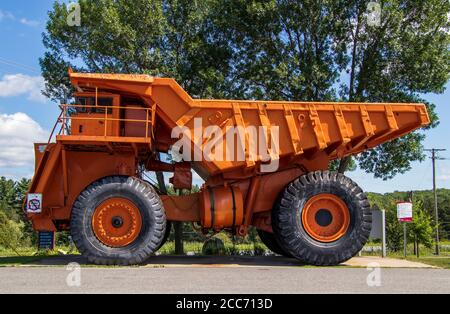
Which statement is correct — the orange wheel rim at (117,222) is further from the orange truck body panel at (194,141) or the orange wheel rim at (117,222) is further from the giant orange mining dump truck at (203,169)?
the orange truck body panel at (194,141)

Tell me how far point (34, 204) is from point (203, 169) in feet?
15.6

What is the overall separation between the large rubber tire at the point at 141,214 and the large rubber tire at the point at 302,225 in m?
3.32

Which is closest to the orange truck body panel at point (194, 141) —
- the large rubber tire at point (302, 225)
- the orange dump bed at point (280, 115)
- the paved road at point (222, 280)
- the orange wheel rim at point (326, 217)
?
the orange dump bed at point (280, 115)

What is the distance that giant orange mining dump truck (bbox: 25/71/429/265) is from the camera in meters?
13.4

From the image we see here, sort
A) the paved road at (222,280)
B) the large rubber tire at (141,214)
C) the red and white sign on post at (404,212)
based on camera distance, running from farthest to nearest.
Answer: the red and white sign on post at (404,212)
the large rubber tire at (141,214)
the paved road at (222,280)

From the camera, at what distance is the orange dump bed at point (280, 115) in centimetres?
1370

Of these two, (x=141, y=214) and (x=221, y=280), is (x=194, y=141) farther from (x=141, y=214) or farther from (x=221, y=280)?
(x=221, y=280)

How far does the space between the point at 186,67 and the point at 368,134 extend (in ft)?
36.5

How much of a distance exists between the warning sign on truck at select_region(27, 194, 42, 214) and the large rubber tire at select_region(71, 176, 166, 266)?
129cm

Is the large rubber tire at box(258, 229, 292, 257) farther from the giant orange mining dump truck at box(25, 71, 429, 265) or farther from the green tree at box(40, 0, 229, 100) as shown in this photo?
the green tree at box(40, 0, 229, 100)

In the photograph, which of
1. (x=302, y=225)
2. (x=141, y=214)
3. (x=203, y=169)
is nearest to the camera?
(x=141, y=214)

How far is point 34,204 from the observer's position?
13.9 metres

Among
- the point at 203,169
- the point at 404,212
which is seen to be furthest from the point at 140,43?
the point at 404,212

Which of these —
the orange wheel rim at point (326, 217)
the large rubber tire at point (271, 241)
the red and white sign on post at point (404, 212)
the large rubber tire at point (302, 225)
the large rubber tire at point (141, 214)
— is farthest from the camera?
the red and white sign on post at point (404, 212)
